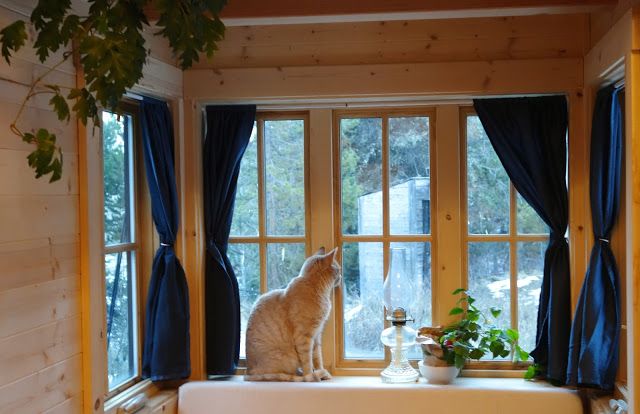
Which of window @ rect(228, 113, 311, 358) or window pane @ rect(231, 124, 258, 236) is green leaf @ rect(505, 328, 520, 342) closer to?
window @ rect(228, 113, 311, 358)

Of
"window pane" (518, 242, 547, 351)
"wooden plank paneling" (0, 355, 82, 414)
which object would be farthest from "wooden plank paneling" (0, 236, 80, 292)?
"window pane" (518, 242, 547, 351)

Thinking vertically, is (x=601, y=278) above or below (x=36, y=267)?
below

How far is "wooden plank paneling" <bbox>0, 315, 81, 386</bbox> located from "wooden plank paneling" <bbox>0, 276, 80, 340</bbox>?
0.08 ft

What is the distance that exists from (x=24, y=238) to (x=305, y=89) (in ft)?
5.11

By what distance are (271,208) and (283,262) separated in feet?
0.97

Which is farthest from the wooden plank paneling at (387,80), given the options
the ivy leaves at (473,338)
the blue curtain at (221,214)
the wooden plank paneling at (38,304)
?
the wooden plank paneling at (38,304)

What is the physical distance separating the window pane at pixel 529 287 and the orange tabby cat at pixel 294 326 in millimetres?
943

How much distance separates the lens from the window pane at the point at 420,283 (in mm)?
3361

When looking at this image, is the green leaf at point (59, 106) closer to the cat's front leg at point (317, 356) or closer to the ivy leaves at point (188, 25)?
the ivy leaves at point (188, 25)

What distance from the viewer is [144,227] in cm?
318

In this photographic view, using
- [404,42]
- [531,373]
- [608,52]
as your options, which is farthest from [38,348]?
[608,52]

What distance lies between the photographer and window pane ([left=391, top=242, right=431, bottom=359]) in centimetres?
336

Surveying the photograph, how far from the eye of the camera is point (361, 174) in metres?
3.40

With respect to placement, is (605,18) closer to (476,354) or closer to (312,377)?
(476,354)
